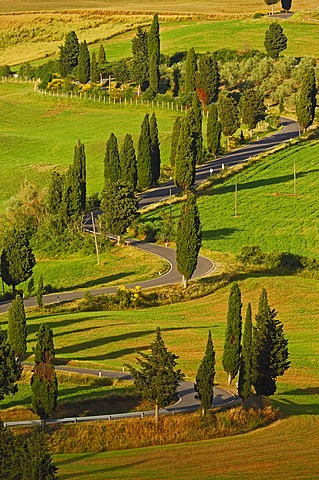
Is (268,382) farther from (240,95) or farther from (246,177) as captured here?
(240,95)

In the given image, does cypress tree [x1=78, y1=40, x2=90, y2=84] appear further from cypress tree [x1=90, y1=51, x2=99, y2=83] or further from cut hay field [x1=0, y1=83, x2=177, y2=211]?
cut hay field [x1=0, y1=83, x2=177, y2=211]

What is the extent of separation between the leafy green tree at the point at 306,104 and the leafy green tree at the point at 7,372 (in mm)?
92978

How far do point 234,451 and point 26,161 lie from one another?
104m

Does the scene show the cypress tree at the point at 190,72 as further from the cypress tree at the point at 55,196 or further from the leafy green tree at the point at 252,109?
the cypress tree at the point at 55,196

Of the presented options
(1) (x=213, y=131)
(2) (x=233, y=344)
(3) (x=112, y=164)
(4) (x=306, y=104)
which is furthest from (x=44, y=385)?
(4) (x=306, y=104)

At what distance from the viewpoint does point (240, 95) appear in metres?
182

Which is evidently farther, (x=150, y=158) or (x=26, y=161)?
(x=26, y=161)

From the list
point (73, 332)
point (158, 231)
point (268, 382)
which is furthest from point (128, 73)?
point (268, 382)

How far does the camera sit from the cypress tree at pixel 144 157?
448ft

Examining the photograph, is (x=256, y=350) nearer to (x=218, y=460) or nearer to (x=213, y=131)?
(x=218, y=460)

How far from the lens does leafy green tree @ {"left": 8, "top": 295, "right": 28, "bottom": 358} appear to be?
79.8m

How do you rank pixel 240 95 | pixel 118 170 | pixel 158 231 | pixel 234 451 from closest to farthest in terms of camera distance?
pixel 234 451, pixel 158 231, pixel 118 170, pixel 240 95

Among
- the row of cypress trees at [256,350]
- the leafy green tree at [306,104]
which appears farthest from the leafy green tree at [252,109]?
the row of cypress trees at [256,350]

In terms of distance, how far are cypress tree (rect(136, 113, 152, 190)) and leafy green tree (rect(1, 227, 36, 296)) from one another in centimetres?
3554
